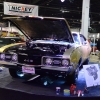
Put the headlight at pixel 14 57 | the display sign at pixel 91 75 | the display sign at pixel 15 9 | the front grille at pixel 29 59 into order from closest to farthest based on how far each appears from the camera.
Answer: the front grille at pixel 29 59 → the display sign at pixel 91 75 → the headlight at pixel 14 57 → the display sign at pixel 15 9

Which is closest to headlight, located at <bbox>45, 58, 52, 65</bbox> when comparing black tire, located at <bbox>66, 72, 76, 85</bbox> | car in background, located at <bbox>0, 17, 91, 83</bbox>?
car in background, located at <bbox>0, 17, 91, 83</bbox>

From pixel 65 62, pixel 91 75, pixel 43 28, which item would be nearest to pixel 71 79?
pixel 91 75

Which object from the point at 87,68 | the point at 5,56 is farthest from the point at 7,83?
the point at 87,68

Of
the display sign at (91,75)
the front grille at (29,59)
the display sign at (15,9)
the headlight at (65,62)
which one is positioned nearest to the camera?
the headlight at (65,62)

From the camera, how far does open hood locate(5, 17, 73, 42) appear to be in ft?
13.5

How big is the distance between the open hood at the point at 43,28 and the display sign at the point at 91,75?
2.83 ft

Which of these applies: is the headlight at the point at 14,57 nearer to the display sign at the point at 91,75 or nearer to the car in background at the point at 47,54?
the car in background at the point at 47,54

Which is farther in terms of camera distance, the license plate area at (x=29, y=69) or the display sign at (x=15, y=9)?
the display sign at (x=15, y=9)

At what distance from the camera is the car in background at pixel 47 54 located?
3.74 metres

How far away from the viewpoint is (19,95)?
11.7 ft

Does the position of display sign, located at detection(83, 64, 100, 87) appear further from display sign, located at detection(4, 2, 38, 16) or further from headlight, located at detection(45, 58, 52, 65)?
display sign, located at detection(4, 2, 38, 16)

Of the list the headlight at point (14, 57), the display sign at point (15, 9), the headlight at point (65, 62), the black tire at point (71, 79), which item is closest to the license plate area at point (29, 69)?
the headlight at point (14, 57)

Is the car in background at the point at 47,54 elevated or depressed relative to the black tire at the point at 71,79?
elevated

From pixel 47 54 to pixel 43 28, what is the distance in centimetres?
111
